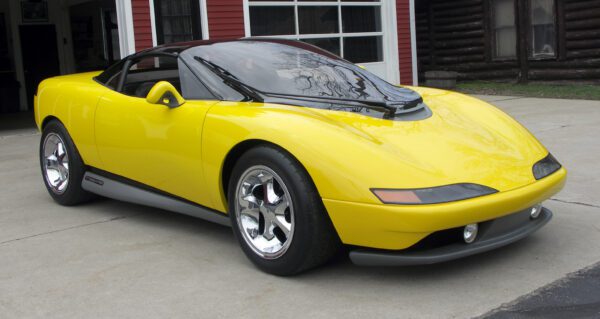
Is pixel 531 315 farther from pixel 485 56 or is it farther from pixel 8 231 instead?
pixel 485 56

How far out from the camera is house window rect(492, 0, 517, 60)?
55.7ft

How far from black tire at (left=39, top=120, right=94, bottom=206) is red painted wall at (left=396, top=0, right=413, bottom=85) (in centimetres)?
961

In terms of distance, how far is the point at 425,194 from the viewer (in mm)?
3334

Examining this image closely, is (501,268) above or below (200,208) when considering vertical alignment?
below

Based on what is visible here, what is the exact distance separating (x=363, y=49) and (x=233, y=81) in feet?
31.7

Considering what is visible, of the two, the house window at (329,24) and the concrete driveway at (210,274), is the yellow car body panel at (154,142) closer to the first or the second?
the concrete driveway at (210,274)

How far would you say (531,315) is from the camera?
10.3ft

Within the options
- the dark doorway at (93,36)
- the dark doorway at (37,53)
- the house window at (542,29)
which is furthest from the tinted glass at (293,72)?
the house window at (542,29)

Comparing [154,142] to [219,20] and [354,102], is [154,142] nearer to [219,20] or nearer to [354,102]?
[354,102]

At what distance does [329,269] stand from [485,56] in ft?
48.8

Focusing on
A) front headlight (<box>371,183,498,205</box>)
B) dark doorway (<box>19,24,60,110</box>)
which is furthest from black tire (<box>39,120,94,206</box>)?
dark doorway (<box>19,24,60,110</box>)

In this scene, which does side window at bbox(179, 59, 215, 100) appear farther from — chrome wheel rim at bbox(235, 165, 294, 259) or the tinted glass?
chrome wheel rim at bbox(235, 165, 294, 259)

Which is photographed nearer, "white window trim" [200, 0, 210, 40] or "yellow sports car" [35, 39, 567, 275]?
"yellow sports car" [35, 39, 567, 275]

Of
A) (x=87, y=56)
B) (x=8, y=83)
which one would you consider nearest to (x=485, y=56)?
(x=87, y=56)
